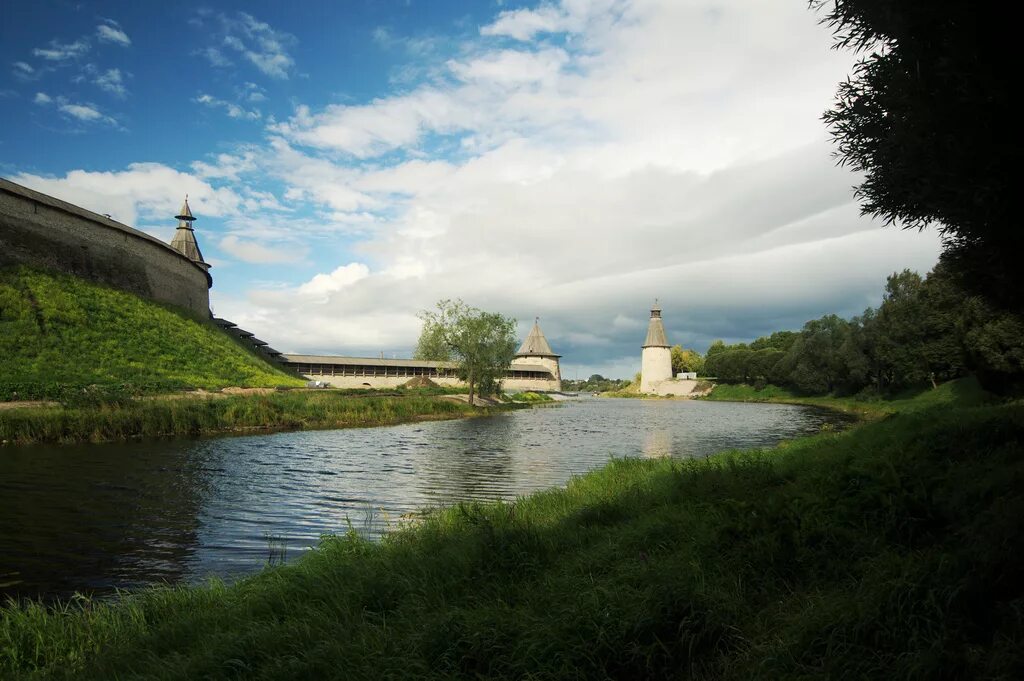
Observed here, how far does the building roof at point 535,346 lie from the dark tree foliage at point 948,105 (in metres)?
103

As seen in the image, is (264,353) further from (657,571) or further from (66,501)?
(657,571)

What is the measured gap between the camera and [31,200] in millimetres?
39344

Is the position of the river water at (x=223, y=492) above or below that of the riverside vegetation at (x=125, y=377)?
below

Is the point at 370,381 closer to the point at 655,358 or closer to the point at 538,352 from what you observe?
the point at 538,352

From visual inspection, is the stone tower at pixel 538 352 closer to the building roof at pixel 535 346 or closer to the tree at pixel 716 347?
the building roof at pixel 535 346

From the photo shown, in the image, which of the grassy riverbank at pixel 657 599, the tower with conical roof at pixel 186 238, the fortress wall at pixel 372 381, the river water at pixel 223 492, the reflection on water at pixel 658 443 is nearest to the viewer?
the grassy riverbank at pixel 657 599

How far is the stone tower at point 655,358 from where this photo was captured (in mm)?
116300

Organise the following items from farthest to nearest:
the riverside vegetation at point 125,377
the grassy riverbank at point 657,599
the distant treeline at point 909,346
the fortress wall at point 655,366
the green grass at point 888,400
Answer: the fortress wall at point 655,366 < the green grass at point 888,400 < the distant treeline at point 909,346 < the riverside vegetation at point 125,377 < the grassy riverbank at point 657,599

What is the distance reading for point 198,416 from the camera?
25578mm

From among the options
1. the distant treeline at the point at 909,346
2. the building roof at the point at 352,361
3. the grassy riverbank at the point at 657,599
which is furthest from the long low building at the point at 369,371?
the grassy riverbank at the point at 657,599

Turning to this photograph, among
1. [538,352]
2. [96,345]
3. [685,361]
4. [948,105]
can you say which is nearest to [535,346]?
[538,352]

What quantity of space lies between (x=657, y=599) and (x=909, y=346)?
51.2 m

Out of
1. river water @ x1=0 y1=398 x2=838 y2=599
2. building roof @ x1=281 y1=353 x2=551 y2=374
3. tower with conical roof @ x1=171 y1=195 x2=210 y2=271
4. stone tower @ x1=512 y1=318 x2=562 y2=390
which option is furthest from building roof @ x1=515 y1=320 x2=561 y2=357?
river water @ x1=0 y1=398 x2=838 y2=599

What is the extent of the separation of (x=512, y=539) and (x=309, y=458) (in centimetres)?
1482
